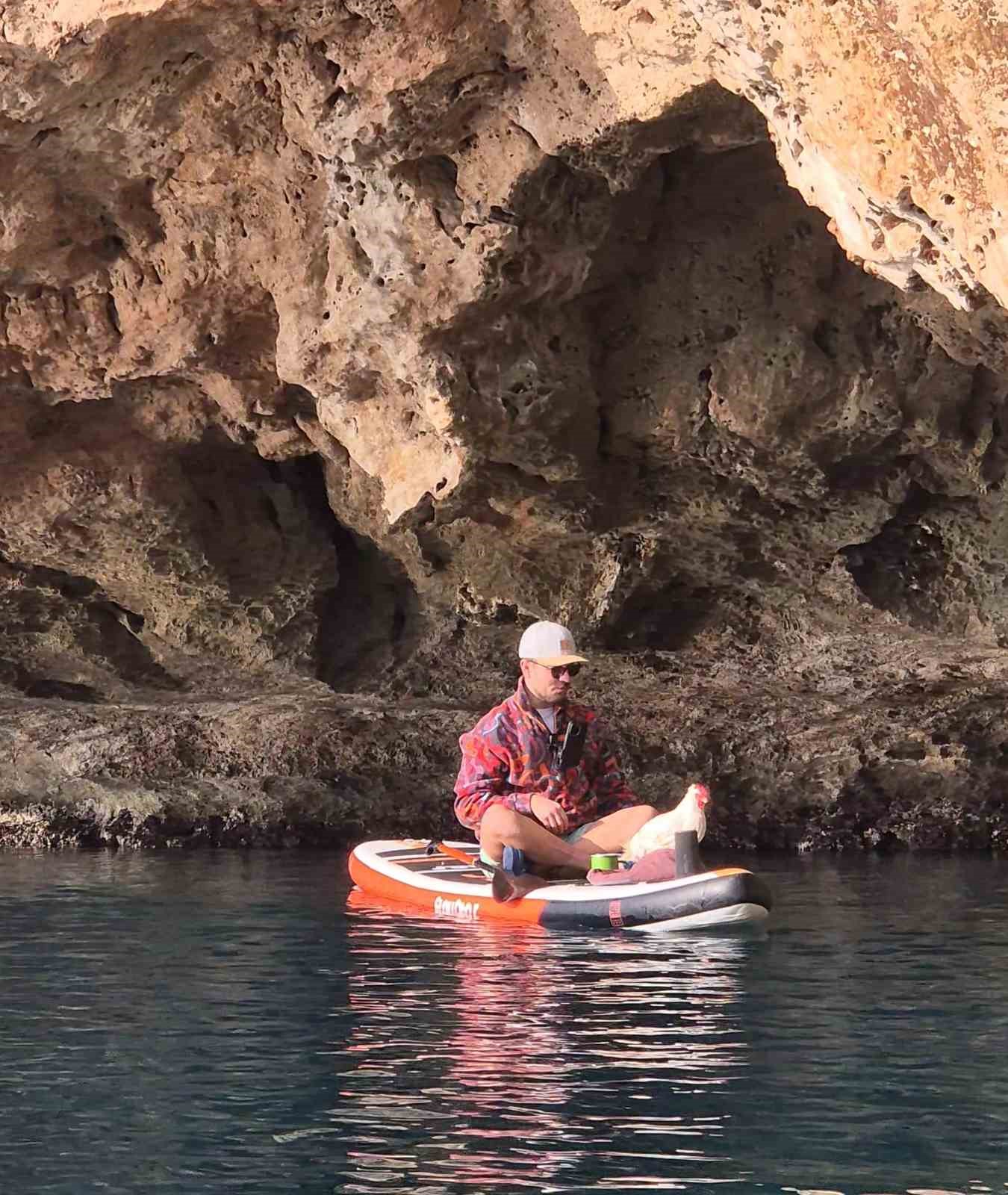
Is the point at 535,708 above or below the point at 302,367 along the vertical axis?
below

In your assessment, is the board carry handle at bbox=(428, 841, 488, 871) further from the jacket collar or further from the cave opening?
the cave opening

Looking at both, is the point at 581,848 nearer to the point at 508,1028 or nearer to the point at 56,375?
the point at 508,1028

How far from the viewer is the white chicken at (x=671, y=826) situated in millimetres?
7730

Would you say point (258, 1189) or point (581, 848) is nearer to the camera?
point (258, 1189)

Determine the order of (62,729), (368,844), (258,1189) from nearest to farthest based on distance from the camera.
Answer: (258,1189) → (368,844) → (62,729)

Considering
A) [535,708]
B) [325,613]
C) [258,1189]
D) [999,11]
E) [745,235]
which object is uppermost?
[745,235]

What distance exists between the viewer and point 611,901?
7.68 m

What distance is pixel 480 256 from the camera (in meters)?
8.62

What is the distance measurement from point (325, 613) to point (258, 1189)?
9490mm

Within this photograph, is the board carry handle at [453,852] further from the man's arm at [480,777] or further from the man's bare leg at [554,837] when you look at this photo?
the man's bare leg at [554,837]

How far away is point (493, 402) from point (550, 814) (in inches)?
85.1

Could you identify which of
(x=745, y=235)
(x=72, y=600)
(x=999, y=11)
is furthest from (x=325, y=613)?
(x=999, y=11)

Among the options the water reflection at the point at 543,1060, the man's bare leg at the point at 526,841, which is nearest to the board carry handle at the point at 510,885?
the man's bare leg at the point at 526,841

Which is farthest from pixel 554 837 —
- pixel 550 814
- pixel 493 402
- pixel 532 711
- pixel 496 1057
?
pixel 496 1057
